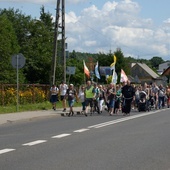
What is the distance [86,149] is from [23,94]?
1896cm

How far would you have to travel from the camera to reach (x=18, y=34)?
5706 centimetres

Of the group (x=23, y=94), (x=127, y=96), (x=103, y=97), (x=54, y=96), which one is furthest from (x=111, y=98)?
(x=23, y=94)

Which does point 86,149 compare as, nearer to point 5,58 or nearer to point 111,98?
point 111,98

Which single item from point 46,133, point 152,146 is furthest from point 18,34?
point 152,146

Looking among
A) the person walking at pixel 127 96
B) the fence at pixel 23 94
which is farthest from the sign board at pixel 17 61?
the person walking at pixel 127 96

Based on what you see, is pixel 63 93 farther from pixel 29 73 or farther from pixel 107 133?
pixel 29 73

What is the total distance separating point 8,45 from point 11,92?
18534 mm

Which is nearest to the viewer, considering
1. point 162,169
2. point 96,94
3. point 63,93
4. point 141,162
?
point 162,169

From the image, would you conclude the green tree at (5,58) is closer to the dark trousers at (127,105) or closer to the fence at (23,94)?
the fence at (23,94)

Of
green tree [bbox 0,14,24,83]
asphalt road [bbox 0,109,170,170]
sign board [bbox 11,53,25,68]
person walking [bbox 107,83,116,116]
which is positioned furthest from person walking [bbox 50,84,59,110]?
green tree [bbox 0,14,24,83]

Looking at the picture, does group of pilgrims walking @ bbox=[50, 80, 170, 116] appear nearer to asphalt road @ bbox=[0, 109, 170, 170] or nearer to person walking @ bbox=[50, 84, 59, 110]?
person walking @ bbox=[50, 84, 59, 110]

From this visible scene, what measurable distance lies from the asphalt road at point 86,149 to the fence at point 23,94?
40.4 ft

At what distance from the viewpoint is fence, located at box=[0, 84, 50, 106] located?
27953 mm

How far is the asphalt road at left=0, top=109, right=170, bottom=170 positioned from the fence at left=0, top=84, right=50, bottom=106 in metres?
12.3
